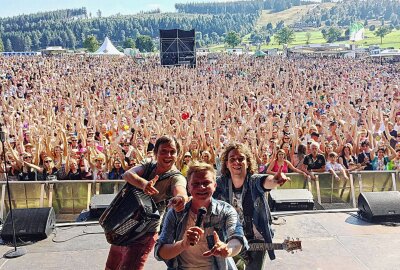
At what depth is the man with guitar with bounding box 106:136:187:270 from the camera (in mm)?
3018

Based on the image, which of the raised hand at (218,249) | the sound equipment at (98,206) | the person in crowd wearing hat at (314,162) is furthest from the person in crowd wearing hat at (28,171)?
the raised hand at (218,249)

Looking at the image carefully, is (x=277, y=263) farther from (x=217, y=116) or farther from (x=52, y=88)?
(x=52, y=88)

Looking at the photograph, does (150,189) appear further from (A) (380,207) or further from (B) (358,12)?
(B) (358,12)

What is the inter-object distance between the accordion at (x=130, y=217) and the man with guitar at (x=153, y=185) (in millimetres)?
45

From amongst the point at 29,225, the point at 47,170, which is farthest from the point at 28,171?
the point at 29,225

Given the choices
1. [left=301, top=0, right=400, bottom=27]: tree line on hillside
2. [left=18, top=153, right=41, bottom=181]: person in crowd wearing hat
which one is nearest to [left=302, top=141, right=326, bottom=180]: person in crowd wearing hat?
[left=18, top=153, right=41, bottom=181]: person in crowd wearing hat

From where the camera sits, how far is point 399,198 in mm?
5766

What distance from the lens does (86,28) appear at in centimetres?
15162

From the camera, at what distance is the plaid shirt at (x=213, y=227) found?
2527 mm

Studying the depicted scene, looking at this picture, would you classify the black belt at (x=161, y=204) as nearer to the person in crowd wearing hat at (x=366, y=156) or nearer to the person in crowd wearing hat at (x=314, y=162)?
the person in crowd wearing hat at (x=314, y=162)

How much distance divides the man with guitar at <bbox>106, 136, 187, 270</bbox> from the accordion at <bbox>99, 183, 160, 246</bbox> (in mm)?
45

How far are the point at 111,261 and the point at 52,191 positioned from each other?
3.50 metres

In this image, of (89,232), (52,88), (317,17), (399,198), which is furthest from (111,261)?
(317,17)

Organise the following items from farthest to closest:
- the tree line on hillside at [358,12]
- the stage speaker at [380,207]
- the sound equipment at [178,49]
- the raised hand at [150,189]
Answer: the tree line on hillside at [358,12] < the sound equipment at [178,49] < the stage speaker at [380,207] < the raised hand at [150,189]
